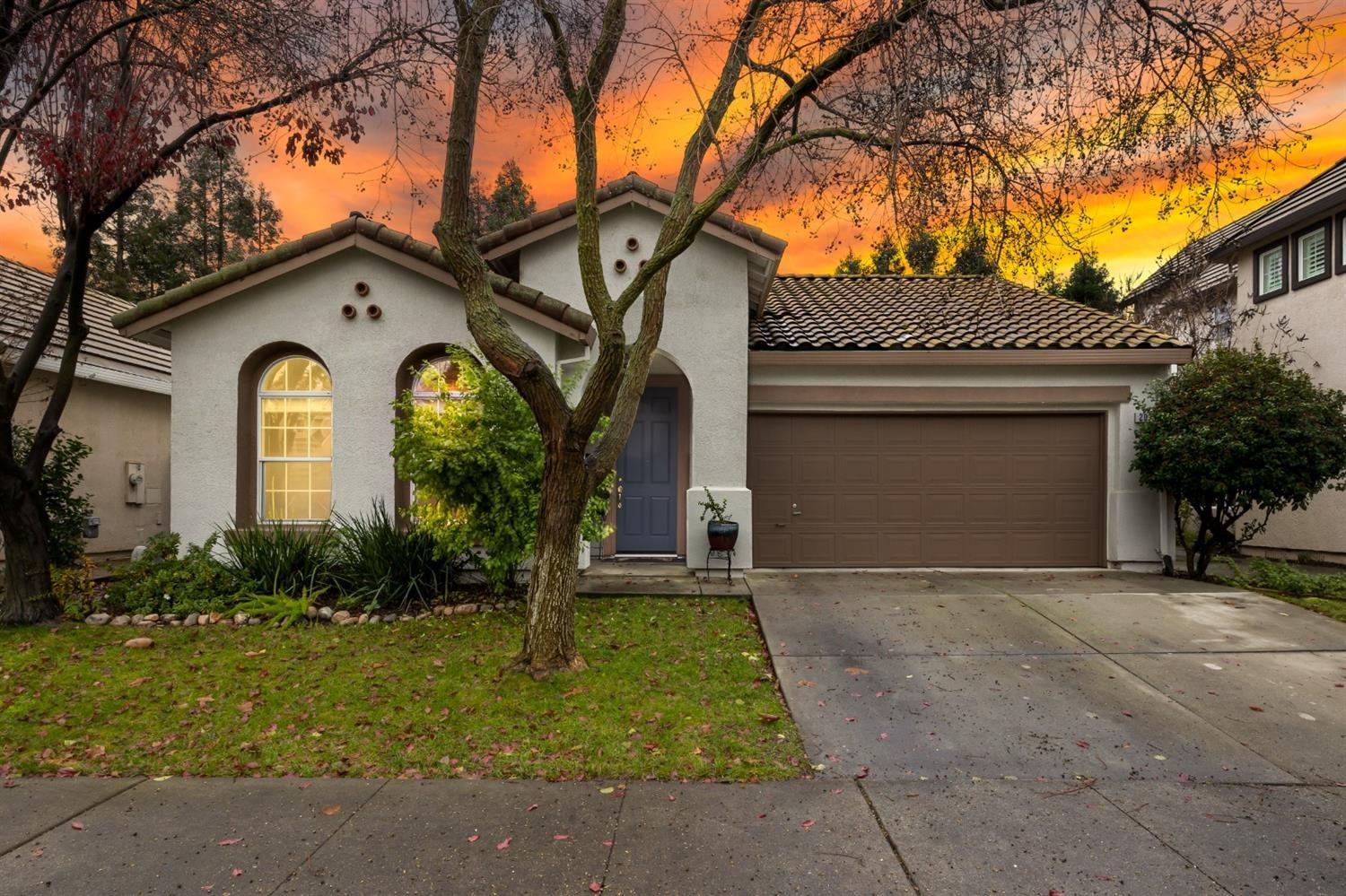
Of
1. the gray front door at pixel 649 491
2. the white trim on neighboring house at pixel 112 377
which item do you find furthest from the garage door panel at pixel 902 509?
the white trim on neighboring house at pixel 112 377

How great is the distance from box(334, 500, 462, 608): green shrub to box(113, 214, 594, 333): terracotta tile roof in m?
2.99

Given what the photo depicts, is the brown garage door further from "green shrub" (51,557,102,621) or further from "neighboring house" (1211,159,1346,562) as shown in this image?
"green shrub" (51,557,102,621)

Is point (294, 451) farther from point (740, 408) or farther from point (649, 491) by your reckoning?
point (740, 408)

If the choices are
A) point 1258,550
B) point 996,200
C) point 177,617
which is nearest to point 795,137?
point 996,200

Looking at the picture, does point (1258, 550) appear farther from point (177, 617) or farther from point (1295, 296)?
point (177, 617)

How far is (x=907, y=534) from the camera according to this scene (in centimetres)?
991

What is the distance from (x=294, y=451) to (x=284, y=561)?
1.71 metres

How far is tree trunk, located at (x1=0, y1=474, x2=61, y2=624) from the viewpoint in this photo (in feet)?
23.1

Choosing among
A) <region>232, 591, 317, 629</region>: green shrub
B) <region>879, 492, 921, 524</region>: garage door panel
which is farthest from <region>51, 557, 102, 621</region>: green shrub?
<region>879, 492, 921, 524</region>: garage door panel

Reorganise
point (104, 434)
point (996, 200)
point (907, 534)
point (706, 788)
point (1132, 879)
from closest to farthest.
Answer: point (1132, 879)
point (706, 788)
point (996, 200)
point (907, 534)
point (104, 434)

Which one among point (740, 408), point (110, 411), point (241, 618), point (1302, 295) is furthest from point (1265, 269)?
point (110, 411)

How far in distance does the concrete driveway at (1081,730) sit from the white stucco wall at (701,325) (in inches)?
78.2

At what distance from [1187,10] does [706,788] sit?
269 inches

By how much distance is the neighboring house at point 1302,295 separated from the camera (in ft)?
39.1
